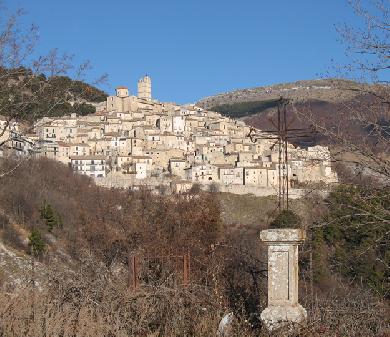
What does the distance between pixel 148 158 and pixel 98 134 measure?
11490 millimetres

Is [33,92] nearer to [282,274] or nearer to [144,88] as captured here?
[282,274]

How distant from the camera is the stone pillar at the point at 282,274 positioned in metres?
5.25

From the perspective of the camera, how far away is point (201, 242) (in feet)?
46.1

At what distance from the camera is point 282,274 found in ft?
17.4

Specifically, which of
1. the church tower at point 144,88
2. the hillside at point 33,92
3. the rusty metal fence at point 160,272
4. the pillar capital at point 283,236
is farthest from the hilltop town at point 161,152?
the pillar capital at point 283,236

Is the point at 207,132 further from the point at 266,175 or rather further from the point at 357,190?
the point at 357,190

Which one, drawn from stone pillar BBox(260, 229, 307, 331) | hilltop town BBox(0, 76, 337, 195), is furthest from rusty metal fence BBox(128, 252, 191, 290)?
hilltop town BBox(0, 76, 337, 195)

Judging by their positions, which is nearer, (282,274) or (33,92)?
(282,274)

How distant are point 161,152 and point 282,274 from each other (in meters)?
65.2

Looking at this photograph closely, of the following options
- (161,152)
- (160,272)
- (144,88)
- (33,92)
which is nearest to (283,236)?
(33,92)

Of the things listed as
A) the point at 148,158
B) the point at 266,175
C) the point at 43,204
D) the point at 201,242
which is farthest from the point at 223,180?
the point at 201,242

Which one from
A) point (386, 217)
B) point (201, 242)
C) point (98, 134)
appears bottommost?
point (201, 242)

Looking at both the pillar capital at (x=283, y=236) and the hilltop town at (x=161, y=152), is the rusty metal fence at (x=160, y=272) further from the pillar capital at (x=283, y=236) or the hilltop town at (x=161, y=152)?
the hilltop town at (x=161, y=152)

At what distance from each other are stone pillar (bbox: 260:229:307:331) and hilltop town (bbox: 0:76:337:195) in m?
47.3
